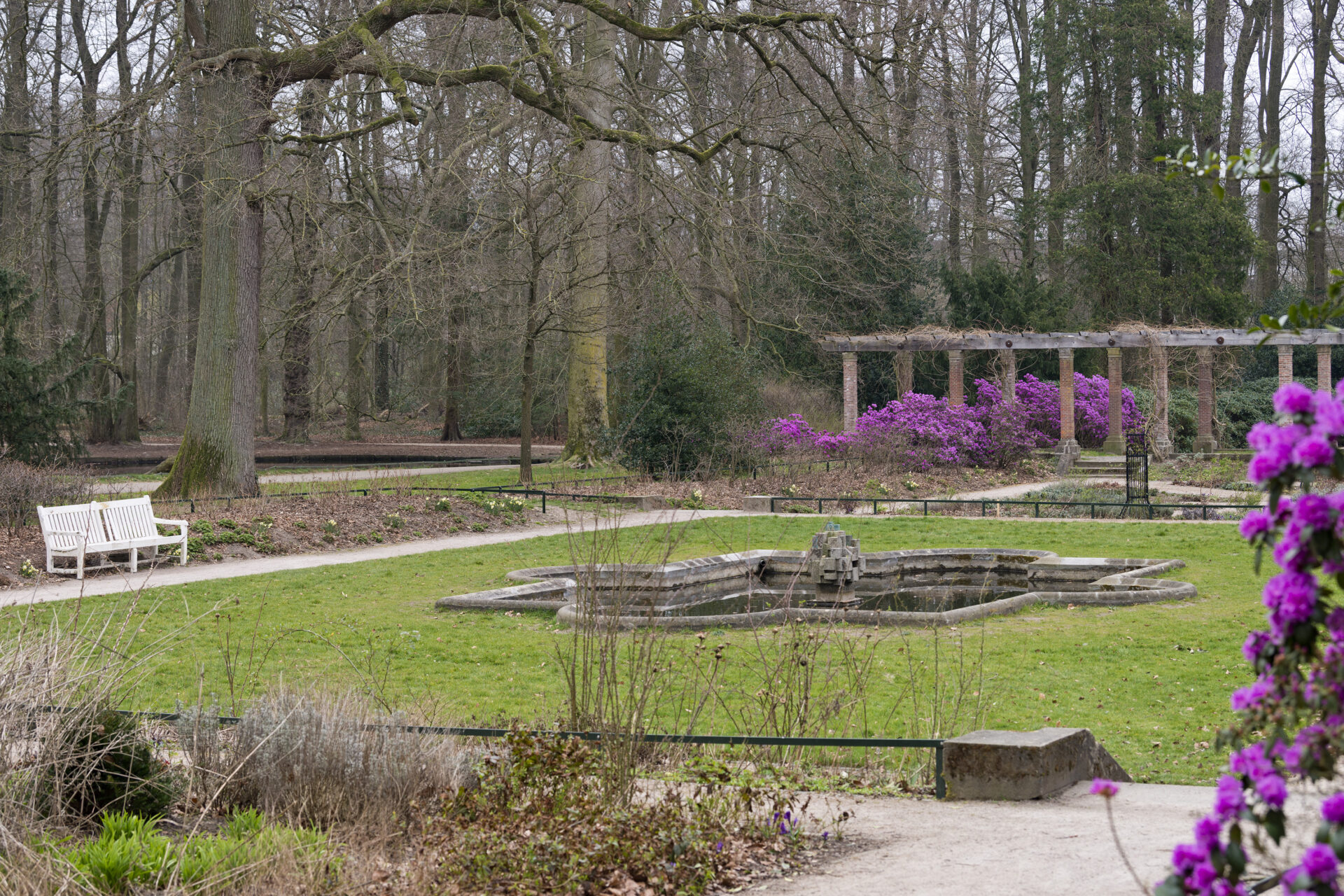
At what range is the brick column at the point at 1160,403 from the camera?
26375 mm

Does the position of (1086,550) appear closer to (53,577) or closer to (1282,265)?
(53,577)

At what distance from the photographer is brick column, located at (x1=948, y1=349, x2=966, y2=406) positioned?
27.0 meters

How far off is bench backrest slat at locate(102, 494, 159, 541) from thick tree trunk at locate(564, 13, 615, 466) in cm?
924

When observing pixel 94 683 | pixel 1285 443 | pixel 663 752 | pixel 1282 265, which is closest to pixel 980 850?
pixel 663 752

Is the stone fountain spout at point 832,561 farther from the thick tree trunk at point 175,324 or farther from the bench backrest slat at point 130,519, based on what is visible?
the thick tree trunk at point 175,324

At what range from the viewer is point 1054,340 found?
88.2 feet

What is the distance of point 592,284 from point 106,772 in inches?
757

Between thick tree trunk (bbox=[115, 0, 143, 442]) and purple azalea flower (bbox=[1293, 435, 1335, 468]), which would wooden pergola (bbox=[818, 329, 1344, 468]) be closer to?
thick tree trunk (bbox=[115, 0, 143, 442])

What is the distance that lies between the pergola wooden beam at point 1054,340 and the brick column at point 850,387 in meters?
0.23

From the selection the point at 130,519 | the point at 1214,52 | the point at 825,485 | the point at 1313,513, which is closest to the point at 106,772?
the point at 1313,513

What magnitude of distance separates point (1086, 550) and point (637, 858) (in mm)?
11786

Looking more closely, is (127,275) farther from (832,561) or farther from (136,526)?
(832,561)

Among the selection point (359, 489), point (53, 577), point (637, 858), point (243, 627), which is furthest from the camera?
point (359, 489)

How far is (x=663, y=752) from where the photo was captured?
5.89 metres
